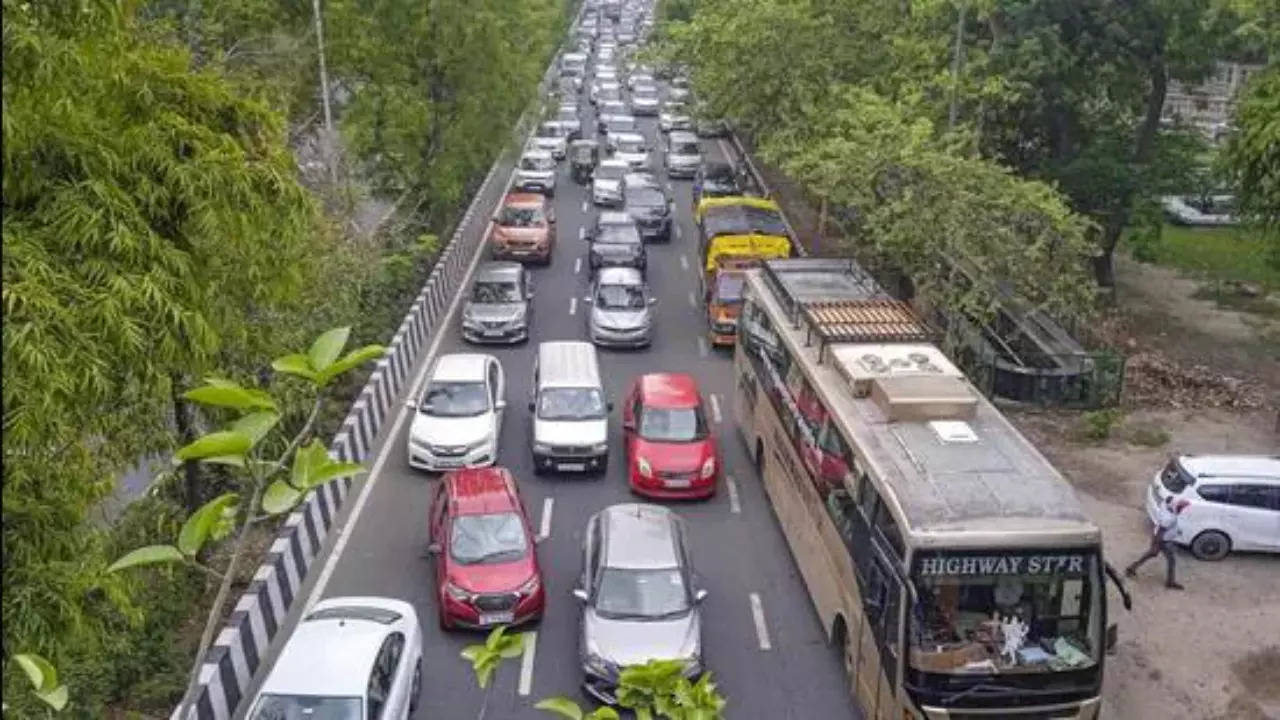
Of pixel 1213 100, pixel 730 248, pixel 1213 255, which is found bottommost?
pixel 1213 255

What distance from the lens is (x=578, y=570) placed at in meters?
18.0

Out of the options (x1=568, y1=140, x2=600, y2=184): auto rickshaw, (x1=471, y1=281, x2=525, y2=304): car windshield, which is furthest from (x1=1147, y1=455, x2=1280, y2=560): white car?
(x1=568, y1=140, x2=600, y2=184): auto rickshaw

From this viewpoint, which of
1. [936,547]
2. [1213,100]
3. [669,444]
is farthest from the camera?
[1213,100]

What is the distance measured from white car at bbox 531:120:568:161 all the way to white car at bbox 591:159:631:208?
327 centimetres

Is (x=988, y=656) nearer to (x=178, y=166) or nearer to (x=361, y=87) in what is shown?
(x=178, y=166)

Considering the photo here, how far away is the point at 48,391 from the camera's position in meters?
7.76

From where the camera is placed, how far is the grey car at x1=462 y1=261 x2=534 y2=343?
28.0 metres

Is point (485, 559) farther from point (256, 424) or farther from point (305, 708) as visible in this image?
point (256, 424)

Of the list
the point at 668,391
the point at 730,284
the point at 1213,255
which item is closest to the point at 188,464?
the point at 668,391

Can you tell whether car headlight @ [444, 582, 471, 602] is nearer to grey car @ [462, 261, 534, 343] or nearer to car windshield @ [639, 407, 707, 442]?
car windshield @ [639, 407, 707, 442]

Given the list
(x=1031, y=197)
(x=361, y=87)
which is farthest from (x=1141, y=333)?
(x=361, y=87)

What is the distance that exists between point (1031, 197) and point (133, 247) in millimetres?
17557

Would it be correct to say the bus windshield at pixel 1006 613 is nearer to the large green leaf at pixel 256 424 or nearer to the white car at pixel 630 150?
the large green leaf at pixel 256 424

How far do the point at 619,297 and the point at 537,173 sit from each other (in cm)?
1617
